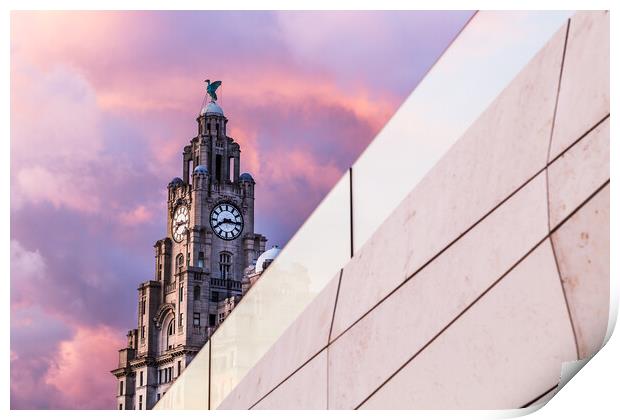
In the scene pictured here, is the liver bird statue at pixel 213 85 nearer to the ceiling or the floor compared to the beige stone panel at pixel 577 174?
nearer to the ceiling

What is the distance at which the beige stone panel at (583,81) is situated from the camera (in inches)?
132

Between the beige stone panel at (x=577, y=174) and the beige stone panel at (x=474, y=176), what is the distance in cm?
9

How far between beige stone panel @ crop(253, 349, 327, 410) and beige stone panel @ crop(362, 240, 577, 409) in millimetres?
461

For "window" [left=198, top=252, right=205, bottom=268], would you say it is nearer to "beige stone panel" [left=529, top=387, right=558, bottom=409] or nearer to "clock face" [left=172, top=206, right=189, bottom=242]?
"clock face" [left=172, top=206, right=189, bottom=242]

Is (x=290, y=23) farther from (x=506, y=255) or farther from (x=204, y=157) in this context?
(x=204, y=157)

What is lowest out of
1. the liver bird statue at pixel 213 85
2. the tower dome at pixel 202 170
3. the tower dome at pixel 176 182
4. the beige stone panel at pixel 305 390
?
the beige stone panel at pixel 305 390

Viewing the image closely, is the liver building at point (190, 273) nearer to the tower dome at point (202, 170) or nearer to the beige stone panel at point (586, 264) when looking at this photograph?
the tower dome at point (202, 170)

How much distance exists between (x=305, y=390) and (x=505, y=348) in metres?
0.98

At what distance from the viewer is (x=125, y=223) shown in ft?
34.4

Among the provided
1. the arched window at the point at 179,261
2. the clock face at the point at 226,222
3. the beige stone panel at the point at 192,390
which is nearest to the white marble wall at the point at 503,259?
the beige stone panel at the point at 192,390

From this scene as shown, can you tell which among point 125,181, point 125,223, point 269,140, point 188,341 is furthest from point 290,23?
point 188,341

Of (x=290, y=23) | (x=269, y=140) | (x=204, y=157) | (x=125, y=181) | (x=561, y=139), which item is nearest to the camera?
(x=561, y=139)

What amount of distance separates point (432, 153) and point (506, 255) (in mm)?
562

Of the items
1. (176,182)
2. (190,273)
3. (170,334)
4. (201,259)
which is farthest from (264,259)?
(170,334)
